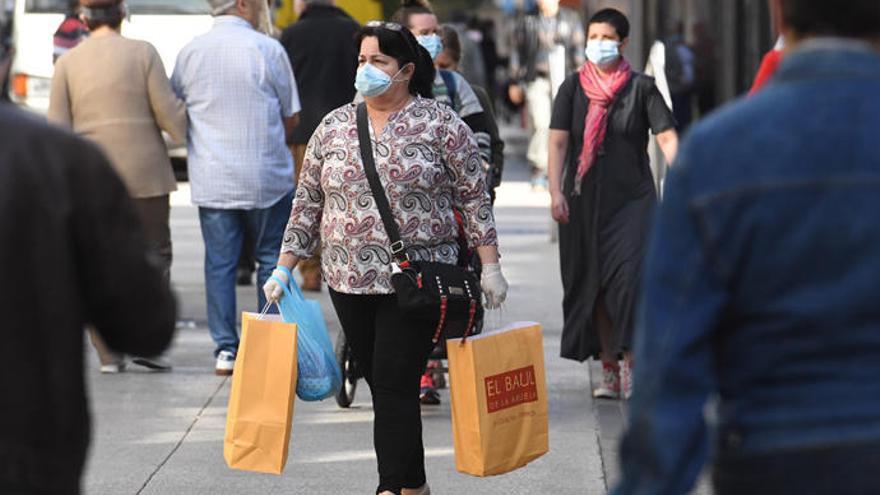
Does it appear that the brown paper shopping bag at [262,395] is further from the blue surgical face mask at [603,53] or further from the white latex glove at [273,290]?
the blue surgical face mask at [603,53]

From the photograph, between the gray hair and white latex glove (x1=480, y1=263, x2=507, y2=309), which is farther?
the gray hair

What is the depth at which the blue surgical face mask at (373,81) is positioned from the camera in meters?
6.06

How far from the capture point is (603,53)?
8320 mm

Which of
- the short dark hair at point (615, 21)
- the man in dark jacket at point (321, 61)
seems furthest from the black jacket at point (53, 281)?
the man in dark jacket at point (321, 61)

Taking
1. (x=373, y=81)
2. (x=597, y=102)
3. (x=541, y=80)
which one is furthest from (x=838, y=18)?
(x=541, y=80)

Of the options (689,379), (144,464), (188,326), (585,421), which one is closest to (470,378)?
(144,464)

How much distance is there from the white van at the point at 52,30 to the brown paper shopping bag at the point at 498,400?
12.0 metres

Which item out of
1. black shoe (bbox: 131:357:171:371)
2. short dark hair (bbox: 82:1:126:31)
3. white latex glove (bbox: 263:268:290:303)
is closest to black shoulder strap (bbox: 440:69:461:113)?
short dark hair (bbox: 82:1:126:31)

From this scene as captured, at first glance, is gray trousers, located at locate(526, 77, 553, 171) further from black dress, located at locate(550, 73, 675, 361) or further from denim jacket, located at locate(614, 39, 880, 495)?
denim jacket, located at locate(614, 39, 880, 495)

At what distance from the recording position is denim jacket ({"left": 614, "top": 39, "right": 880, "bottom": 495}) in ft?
8.93

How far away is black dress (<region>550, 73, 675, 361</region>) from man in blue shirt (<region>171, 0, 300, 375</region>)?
143 cm

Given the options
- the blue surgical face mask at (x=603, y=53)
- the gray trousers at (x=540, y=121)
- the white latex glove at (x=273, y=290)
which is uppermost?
the blue surgical face mask at (x=603, y=53)

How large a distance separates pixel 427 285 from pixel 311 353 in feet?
1.95

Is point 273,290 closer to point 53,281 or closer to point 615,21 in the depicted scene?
point 615,21
